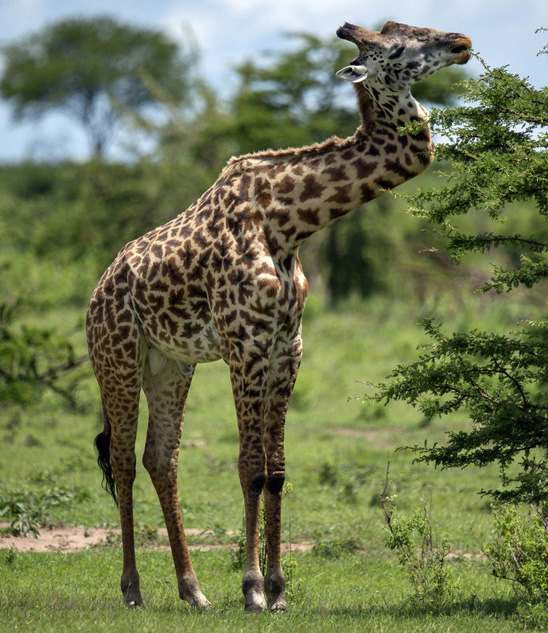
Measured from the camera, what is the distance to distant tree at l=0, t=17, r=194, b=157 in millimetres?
50594

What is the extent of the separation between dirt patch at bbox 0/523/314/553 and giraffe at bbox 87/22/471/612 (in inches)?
78.5

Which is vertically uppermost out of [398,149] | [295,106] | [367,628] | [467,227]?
[398,149]

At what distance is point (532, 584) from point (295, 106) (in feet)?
79.2

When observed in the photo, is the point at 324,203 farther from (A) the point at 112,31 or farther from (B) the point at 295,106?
(A) the point at 112,31

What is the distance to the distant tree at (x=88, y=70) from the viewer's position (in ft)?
166

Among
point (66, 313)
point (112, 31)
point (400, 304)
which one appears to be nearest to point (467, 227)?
point (400, 304)

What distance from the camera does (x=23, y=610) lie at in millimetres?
5598

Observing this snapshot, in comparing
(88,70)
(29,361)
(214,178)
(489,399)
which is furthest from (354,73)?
(88,70)

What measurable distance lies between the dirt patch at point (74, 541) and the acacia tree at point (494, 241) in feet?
8.24

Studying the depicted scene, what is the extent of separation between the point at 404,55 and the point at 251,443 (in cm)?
242

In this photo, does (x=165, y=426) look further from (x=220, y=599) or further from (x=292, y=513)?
(x=292, y=513)

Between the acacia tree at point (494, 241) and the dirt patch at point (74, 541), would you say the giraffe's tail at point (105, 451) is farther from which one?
the acacia tree at point (494, 241)

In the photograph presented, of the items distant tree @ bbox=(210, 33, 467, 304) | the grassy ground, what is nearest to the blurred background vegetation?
distant tree @ bbox=(210, 33, 467, 304)

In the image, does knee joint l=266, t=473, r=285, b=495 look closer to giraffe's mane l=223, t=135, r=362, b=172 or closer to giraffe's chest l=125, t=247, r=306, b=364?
giraffe's chest l=125, t=247, r=306, b=364
